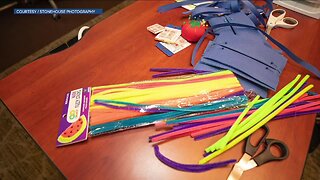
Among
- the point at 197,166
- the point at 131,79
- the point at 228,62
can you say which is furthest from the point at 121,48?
the point at 197,166

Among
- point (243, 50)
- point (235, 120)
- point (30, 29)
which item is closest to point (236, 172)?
point (235, 120)

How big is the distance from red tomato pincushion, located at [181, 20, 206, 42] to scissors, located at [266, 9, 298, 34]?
0.27 metres

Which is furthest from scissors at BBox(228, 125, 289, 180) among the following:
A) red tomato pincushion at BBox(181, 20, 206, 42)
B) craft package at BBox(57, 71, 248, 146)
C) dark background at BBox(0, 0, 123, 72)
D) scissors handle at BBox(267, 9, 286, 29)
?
dark background at BBox(0, 0, 123, 72)

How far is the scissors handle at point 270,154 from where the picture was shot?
0.52 meters

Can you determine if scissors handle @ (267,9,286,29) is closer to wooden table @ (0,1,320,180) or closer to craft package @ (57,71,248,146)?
wooden table @ (0,1,320,180)

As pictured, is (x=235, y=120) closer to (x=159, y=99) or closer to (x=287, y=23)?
(x=159, y=99)

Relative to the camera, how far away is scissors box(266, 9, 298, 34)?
2.83 feet

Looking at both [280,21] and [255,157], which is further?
[280,21]

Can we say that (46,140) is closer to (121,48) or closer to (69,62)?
(69,62)

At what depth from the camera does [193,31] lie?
0.79 meters

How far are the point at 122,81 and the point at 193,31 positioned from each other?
0.99 feet

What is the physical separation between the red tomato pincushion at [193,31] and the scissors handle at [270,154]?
1.35 feet

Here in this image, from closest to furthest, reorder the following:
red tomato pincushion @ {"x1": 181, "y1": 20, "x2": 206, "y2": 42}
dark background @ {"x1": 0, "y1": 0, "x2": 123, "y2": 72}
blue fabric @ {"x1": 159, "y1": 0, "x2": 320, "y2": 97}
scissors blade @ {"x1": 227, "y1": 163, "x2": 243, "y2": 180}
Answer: scissors blade @ {"x1": 227, "y1": 163, "x2": 243, "y2": 180}, blue fabric @ {"x1": 159, "y1": 0, "x2": 320, "y2": 97}, red tomato pincushion @ {"x1": 181, "y1": 20, "x2": 206, "y2": 42}, dark background @ {"x1": 0, "y1": 0, "x2": 123, "y2": 72}

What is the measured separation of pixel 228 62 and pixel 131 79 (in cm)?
30
